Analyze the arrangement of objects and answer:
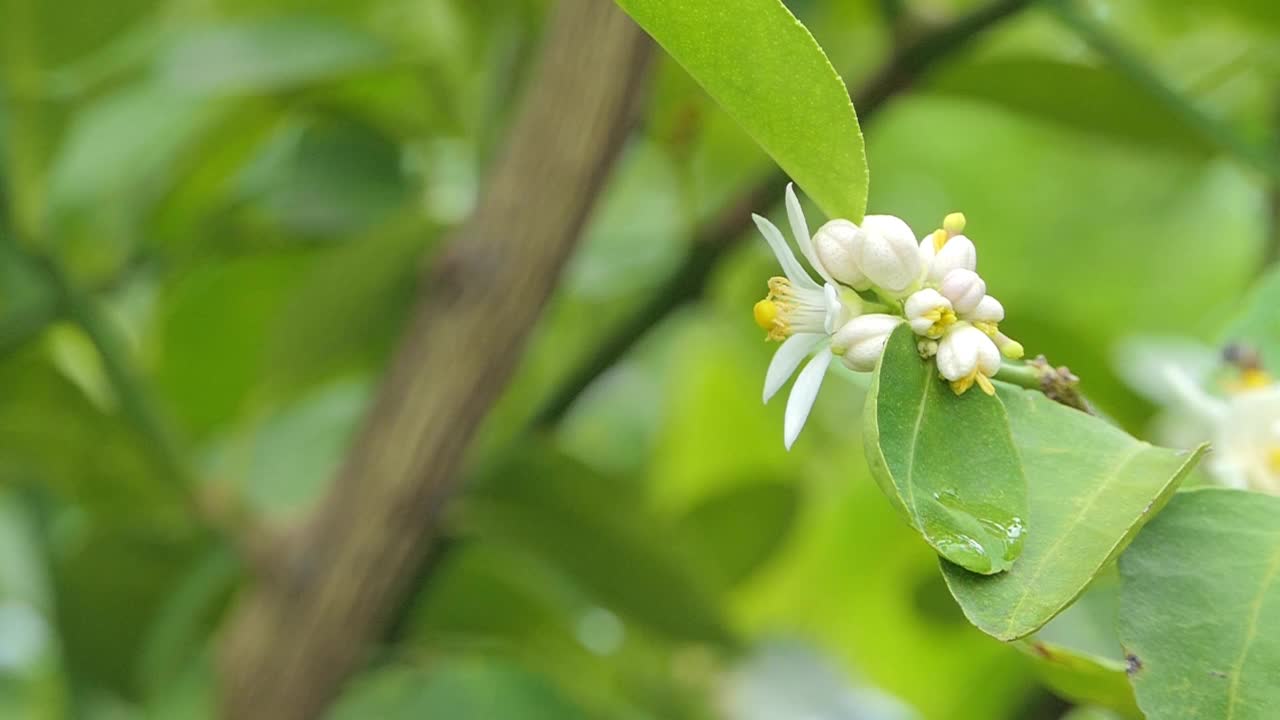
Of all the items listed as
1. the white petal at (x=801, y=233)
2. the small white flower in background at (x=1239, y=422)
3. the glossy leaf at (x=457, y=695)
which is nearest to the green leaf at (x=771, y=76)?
the white petal at (x=801, y=233)

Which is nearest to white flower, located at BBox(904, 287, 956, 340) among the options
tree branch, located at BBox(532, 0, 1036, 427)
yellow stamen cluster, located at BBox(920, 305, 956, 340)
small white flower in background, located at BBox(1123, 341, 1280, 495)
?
yellow stamen cluster, located at BBox(920, 305, 956, 340)

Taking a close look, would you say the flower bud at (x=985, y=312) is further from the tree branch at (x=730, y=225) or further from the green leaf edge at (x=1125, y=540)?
the tree branch at (x=730, y=225)

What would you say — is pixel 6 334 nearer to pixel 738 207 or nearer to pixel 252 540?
pixel 252 540

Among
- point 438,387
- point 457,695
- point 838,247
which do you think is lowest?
point 457,695

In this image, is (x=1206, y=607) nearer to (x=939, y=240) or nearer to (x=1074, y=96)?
(x=939, y=240)

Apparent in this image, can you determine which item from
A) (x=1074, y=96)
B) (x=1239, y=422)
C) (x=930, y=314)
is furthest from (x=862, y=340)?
(x=1074, y=96)

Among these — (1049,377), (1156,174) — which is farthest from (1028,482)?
(1156,174)
